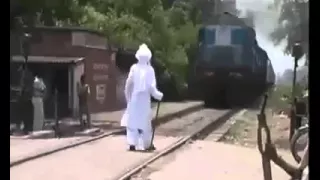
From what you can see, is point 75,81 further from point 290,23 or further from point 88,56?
point 290,23

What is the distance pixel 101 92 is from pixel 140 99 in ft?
0.56

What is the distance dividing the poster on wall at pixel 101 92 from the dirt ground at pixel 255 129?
570mm

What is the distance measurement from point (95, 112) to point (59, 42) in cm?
32

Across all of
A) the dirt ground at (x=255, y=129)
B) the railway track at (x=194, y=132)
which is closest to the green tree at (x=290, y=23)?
the dirt ground at (x=255, y=129)

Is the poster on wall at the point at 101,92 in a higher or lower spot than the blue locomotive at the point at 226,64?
lower

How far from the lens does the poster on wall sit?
261 cm

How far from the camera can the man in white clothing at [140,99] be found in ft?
8.43

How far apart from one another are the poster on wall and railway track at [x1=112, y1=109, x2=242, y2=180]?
1.00 ft

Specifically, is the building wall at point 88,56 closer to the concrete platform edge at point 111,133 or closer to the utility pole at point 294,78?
the concrete platform edge at point 111,133

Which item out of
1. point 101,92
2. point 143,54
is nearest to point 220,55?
point 143,54

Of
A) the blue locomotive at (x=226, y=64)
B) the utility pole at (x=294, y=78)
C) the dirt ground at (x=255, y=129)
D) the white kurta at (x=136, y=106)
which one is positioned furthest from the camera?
the white kurta at (x=136, y=106)

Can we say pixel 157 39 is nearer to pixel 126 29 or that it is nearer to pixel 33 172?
pixel 126 29

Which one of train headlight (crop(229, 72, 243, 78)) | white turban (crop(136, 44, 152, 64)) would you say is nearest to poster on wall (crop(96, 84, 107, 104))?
white turban (crop(136, 44, 152, 64))
